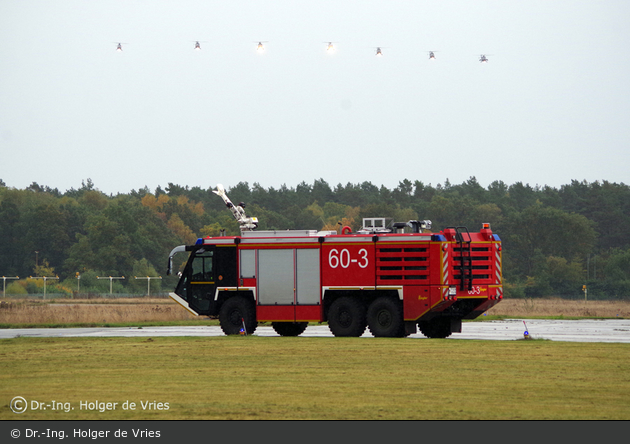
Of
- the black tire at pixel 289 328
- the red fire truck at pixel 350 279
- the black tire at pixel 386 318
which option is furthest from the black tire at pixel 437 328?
the black tire at pixel 289 328

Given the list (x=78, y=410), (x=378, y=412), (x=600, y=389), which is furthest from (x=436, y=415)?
(x=78, y=410)

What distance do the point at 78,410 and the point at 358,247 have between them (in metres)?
14.7

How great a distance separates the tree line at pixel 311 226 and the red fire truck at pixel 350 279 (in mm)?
63715

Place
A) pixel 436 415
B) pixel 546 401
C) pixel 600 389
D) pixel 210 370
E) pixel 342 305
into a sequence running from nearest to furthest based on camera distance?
1. pixel 436 415
2. pixel 546 401
3. pixel 600 389
4. pixel 210 370
5. pixel 342 305

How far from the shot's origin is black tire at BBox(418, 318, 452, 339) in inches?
1068

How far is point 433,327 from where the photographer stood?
89.8 feet

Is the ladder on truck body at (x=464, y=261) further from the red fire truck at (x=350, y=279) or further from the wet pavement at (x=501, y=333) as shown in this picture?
the wet pavement at (x=501, y=333)

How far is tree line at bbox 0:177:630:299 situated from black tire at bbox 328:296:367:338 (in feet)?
213

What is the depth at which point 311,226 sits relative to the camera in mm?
148375

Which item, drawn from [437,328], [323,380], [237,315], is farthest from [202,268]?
[323,380]

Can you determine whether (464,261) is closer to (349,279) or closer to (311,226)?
(349,279)

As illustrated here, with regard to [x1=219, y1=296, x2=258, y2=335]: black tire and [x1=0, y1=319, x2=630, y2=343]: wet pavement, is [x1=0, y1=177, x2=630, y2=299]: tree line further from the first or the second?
[x1=219, y1=296, x2=258, y2=335]: black tire

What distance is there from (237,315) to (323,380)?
481 inches

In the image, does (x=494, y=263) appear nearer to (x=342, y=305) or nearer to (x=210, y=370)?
(x=342, y=305)
